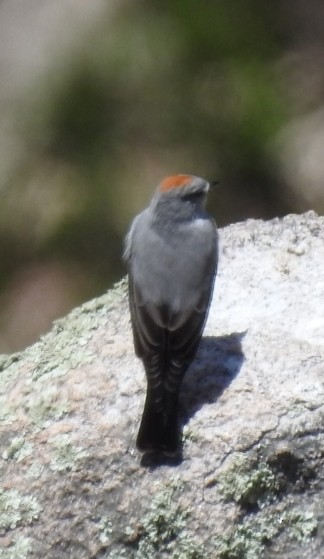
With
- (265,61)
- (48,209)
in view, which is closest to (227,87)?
(265,61)

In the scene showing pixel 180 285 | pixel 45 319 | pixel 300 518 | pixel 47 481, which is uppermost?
pixel 45 319

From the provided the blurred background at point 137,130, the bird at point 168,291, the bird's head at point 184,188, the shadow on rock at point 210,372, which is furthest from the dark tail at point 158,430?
the blurred background at point 137,130

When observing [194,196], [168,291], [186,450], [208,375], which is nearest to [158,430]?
[186,450]

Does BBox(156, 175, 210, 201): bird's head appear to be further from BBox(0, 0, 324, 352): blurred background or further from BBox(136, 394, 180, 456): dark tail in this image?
BBox(0, 0, 324, 352): blurred background

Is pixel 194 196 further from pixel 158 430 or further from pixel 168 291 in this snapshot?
pixel 158 430

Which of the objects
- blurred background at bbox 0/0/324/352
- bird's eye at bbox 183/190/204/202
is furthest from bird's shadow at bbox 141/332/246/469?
blurred background at bbox 0/0/324/352

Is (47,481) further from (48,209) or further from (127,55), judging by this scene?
(127,55)
